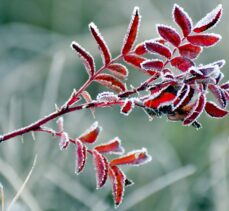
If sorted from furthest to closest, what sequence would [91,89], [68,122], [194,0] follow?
[194,0] → [91,89] → [68,122]

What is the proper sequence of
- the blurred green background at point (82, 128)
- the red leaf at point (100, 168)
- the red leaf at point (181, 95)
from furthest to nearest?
the blurred green background at point (82, 128)
the red leaf at point (100, 168)
the red leaf at point (181, 95)

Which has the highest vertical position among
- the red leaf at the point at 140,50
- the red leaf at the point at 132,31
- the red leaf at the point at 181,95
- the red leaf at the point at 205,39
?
the red leaf at the point at 132,31

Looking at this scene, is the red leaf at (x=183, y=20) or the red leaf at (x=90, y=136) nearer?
the red leaf at (x=183, y=20)

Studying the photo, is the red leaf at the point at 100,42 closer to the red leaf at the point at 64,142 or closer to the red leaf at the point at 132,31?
the red leaf at the point at 132,31

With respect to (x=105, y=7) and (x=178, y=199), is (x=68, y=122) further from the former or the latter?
(x=105, y=7)

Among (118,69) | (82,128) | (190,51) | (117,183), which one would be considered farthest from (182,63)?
(82,128)

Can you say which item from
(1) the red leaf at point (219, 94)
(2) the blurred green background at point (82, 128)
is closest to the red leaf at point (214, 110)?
(1) the red leaf at point (219, 94)

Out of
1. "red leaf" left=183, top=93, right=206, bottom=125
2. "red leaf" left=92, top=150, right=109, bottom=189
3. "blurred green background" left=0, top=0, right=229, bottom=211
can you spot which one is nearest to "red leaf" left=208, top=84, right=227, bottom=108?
"red leaf" left=183, top=93, right=206, bottom=125

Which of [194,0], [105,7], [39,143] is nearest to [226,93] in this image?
[39,143]

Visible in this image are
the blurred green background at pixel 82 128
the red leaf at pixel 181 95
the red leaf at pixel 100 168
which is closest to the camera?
the red leaf at pixel 181 95
